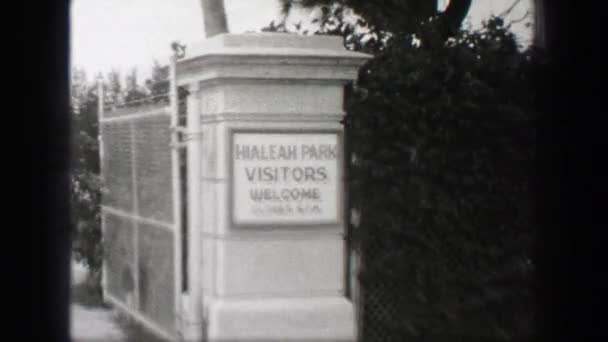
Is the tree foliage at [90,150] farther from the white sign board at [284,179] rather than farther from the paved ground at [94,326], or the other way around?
the white sign board at [284,179]

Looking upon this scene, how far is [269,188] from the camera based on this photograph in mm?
4352

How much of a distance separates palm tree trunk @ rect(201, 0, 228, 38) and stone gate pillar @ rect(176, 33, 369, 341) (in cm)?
340

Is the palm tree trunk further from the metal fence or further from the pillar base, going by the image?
the pillar base

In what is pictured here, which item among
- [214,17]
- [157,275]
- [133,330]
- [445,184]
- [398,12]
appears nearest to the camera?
[157,275]

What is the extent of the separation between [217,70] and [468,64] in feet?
5.62

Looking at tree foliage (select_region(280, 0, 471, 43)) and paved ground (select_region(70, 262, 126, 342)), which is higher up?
tree foliage (select_region(280, 0, 471, 43))

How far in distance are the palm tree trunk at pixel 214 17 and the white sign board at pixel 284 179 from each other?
3743 mm

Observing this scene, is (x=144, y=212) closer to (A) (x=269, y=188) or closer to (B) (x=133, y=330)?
(B) (x=133, y=330)

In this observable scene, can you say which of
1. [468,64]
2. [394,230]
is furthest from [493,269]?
[468,64]

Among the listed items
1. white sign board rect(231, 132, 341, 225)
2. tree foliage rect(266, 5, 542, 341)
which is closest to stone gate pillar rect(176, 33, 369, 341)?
white sign board rect(231, 132, 341, 225)

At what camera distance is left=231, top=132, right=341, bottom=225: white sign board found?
4.34m

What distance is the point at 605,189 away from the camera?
4.74m

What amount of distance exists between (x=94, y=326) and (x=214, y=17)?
332cm

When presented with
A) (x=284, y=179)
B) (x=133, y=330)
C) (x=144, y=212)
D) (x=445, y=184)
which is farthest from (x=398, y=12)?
(x=133, y=330)
